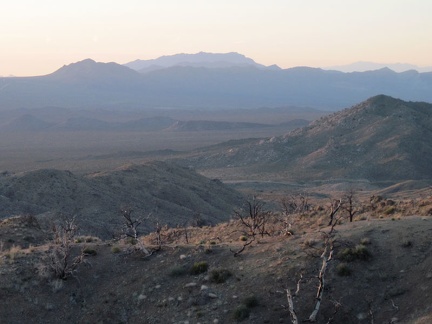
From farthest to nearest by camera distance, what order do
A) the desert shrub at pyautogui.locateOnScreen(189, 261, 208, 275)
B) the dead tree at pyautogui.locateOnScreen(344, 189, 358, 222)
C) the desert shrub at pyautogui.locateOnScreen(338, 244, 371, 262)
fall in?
1. the dead tree at pyautogui.locateOnScreen(344, 189, 358, 222)
2. the desert shrub at pyautogui.locateOnScreen(189, 261, 208, 275)
3. the desert shrub at pyautogui.locateOnScreen(338, 244, 371, 262)

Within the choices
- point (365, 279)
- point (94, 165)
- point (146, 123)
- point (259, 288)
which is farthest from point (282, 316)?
point (146, 123)

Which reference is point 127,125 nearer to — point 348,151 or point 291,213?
point 348,151

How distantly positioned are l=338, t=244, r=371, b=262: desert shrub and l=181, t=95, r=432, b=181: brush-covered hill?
2493 inches

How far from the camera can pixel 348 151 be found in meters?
88.8

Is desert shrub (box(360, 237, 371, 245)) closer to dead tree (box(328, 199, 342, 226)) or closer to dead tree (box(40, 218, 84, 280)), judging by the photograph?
dead tree (box(328, 199, 342, 226))

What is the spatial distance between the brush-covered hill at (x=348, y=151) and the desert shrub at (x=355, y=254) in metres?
63.3

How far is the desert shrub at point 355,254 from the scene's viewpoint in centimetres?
1703

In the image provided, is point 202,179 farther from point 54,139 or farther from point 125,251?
point 54,139

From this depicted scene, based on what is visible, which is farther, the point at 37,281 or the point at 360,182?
the point at 360,182

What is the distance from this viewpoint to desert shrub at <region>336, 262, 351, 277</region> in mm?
16500

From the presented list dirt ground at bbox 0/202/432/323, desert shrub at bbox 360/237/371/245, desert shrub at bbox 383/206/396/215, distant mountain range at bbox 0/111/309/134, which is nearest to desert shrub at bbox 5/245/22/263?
dirt ground at bbox 0/202/432/323

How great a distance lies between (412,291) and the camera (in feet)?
49.8

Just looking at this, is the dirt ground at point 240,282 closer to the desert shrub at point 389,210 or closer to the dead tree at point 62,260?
the dead tree at point 62,260

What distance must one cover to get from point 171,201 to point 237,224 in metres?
24.0
